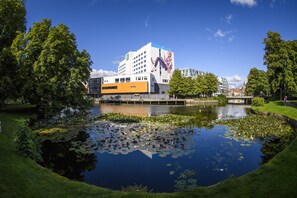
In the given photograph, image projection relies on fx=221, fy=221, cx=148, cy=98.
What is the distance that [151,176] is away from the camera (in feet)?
43.4

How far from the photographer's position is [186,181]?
12.3m

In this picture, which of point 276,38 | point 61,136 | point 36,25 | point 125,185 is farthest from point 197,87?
point 125,185

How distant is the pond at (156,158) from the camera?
12.8 m

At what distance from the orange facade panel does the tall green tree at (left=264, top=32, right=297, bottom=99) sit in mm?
68408

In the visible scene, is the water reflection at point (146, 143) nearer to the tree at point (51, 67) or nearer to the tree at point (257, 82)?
the tree at point (51, 67)

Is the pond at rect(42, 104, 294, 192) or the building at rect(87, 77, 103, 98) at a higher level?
the building at rect(87, 77, 103, 98)

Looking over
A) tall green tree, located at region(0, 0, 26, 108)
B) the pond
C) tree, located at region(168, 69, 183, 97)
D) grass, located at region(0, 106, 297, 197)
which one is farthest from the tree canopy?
grass, located at region(0, 106, 297, 197)

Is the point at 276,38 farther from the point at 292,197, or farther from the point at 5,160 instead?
the point at 5,160

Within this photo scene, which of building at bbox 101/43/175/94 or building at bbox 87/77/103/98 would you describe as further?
building at bbox 87/77/103/98

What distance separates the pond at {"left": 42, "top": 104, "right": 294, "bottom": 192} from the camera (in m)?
12.8

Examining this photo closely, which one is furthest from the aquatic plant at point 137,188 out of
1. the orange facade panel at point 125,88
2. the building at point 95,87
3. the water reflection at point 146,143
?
the building at point 95,87

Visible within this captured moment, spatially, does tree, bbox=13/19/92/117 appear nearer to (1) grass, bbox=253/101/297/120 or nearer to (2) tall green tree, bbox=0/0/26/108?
(2) tall green tree, bbox=0/0/26/108

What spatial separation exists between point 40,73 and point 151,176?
79.8 feet

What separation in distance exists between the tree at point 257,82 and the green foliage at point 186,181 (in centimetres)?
8037
